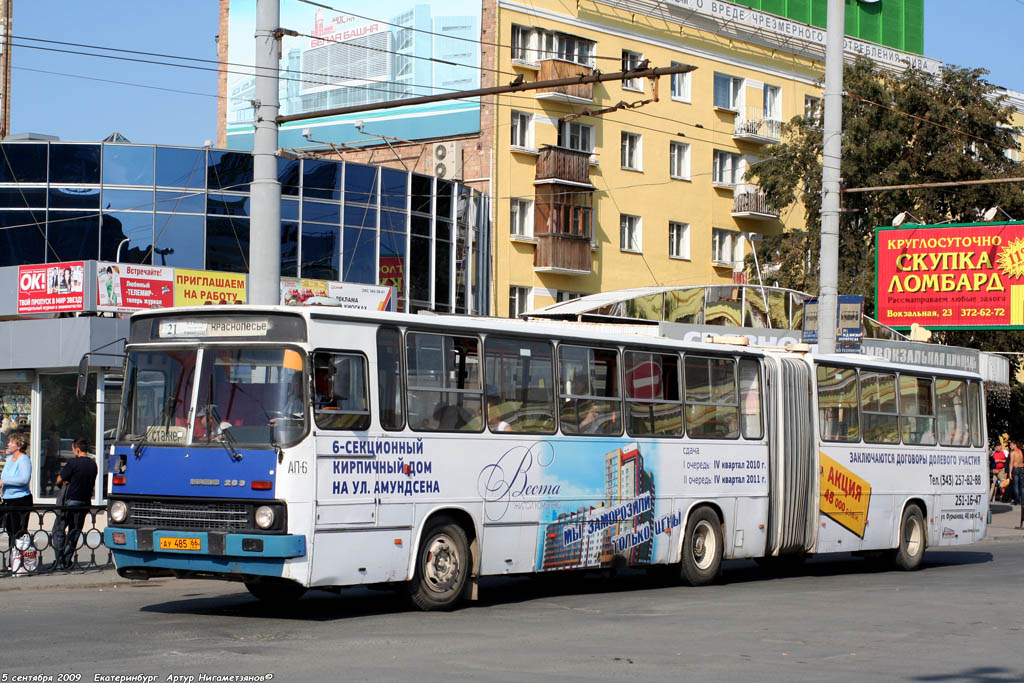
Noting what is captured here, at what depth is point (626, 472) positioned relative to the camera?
1642cm

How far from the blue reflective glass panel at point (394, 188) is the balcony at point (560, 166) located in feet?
24.7

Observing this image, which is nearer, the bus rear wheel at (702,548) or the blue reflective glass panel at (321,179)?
the bus rear wheel at (702,548)

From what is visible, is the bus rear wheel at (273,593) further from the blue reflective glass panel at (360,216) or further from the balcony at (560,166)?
the balcony at (560,166)

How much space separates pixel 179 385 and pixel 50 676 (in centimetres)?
427

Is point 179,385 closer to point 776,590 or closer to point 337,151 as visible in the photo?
point 776,590

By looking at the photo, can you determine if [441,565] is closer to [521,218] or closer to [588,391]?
[588,391]

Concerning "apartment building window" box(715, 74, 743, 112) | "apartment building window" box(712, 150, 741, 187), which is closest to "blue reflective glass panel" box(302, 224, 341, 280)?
"apartment building window" box(712, 150, 741, 187)

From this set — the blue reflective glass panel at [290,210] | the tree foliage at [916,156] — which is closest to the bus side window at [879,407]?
the blue reflective glass panel at [290,210]

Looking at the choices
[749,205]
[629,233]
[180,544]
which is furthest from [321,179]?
[180,544]

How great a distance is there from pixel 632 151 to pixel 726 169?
4.88m

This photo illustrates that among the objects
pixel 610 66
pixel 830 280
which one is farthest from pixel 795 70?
pixel 830 280

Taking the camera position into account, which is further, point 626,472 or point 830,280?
point 830,280

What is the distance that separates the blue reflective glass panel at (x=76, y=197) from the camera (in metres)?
33.6

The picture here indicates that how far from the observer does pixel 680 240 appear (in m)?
51.9
